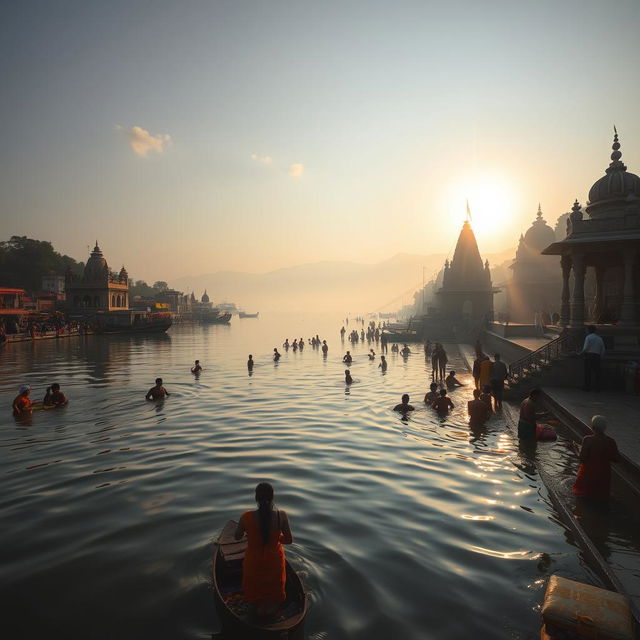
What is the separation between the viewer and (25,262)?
316ft

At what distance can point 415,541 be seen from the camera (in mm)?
6914

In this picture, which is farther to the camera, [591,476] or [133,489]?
[133,489]

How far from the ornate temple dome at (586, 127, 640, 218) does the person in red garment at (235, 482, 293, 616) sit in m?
25.5

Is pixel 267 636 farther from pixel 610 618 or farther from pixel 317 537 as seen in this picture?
pixel 610 618

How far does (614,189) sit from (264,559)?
26.6m

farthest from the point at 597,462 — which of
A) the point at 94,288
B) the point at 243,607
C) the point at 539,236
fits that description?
the point at 94,288

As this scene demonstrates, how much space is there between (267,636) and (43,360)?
36.5 m

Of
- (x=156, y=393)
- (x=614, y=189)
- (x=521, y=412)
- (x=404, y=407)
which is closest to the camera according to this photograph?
(x=521, y=412)

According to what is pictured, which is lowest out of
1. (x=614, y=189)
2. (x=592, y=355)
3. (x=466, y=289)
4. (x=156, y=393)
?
(x=156, y=393)

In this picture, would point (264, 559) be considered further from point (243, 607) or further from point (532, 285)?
point (532, 285)

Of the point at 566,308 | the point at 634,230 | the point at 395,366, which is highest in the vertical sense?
the point at 634,230

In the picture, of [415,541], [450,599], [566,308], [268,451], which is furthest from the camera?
[566,308]

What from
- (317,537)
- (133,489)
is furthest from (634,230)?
(133,489)

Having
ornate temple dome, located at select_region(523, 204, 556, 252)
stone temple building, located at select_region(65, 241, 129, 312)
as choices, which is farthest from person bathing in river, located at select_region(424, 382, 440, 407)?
stone temple building, located at select_region(65, 241, 129, 312)
